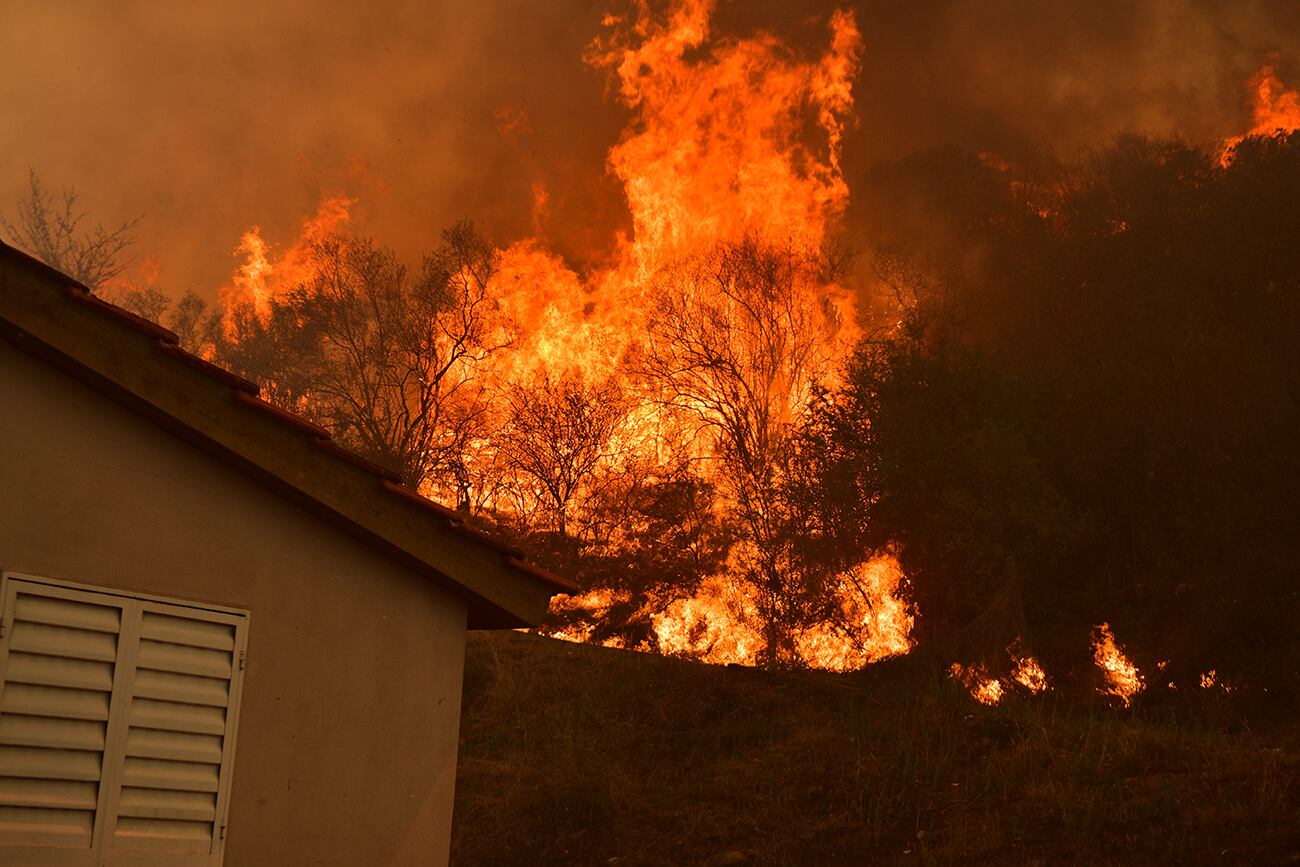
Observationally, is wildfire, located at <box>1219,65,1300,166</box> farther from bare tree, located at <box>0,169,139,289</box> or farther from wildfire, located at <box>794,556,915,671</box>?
bare tree, located at <box>0,169,139,289</box>

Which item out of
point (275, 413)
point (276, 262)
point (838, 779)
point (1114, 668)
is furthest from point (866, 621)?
point (276, 262)

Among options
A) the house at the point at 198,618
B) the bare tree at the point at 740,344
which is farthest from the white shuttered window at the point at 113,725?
the bare tree at the point at 740,344

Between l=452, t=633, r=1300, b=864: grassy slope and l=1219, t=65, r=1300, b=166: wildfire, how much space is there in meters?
24.5

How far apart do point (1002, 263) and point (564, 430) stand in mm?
14711

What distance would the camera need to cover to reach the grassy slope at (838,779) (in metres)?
11.4

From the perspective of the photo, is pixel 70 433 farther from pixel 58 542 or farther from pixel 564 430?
pixel 564 430

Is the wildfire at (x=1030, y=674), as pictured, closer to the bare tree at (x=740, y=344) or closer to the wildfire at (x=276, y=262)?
the bare tree at (x=740, y=344)

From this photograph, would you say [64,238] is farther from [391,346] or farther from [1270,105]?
[1270,105]

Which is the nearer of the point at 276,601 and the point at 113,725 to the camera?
the point at 113,725

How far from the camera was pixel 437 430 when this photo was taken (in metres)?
34.0

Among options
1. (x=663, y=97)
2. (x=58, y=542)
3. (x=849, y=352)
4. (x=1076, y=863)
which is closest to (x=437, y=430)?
(x=849, y=352)

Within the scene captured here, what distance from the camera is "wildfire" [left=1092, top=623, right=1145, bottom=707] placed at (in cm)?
2092

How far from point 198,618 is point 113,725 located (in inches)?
28.8

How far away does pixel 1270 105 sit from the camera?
3753 centimetres
